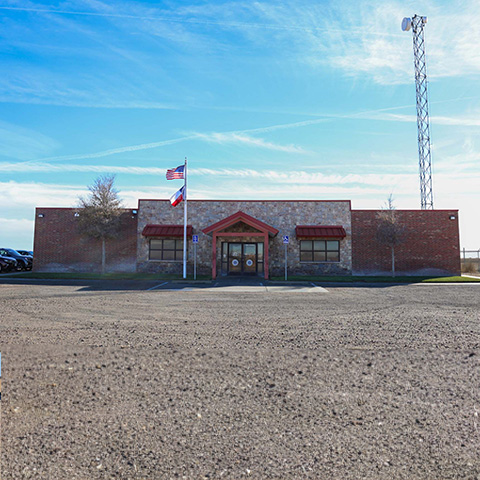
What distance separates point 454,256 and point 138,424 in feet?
93.9

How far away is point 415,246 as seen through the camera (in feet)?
89.1

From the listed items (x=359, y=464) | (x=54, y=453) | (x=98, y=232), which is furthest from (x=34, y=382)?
(x=98, y=232)

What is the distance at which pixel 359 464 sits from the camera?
9.33ft

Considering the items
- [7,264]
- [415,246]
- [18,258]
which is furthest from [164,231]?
[415,246]

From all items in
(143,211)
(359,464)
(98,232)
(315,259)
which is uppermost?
(143,211)

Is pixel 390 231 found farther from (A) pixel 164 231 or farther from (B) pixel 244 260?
(A) pixel 164 231

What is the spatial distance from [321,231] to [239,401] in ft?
77.4

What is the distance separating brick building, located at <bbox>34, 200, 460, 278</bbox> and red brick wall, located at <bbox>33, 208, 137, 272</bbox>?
7 cm

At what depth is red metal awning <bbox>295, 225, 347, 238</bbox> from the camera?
86.5 feet

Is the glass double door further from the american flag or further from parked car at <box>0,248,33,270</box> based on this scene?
parked car at <box>0,248,33,270</box>

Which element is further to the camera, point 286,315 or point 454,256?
point 454,256

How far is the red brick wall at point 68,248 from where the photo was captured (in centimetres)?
2769

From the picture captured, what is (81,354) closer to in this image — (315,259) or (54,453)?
(54,453)

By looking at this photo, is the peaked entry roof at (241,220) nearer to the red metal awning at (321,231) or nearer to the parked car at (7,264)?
the red metal awning at (321,231)
